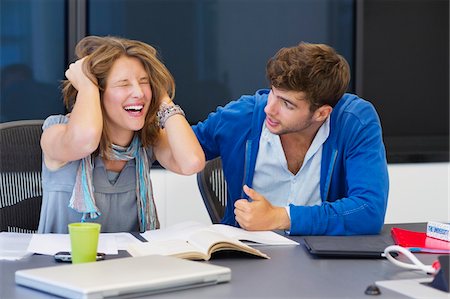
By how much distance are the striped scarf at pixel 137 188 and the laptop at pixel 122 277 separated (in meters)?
0.67

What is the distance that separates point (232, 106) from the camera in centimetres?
271

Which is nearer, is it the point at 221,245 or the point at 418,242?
the point at 221,245

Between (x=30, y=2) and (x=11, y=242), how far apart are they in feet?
7.21

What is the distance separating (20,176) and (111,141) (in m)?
0.31

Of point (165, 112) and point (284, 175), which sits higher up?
point (165, 112)

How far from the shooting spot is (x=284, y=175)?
2623 mm

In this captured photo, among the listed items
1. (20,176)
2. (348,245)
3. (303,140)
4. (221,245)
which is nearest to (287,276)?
(221,245)

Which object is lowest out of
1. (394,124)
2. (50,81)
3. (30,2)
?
(394,124)

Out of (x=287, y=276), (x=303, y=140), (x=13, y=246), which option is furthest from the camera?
(x=303, y=140)

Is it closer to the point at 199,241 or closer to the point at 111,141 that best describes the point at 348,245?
the point at 199,241

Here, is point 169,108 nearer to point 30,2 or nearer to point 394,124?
point 30,2

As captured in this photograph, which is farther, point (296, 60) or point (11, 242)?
point (296, 60)

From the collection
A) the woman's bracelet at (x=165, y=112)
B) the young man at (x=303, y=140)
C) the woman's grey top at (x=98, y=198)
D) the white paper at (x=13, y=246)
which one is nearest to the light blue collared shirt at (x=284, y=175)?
the young man at (x=303, y=140)

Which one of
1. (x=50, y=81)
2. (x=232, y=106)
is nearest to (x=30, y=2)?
(x=50, y=81)
